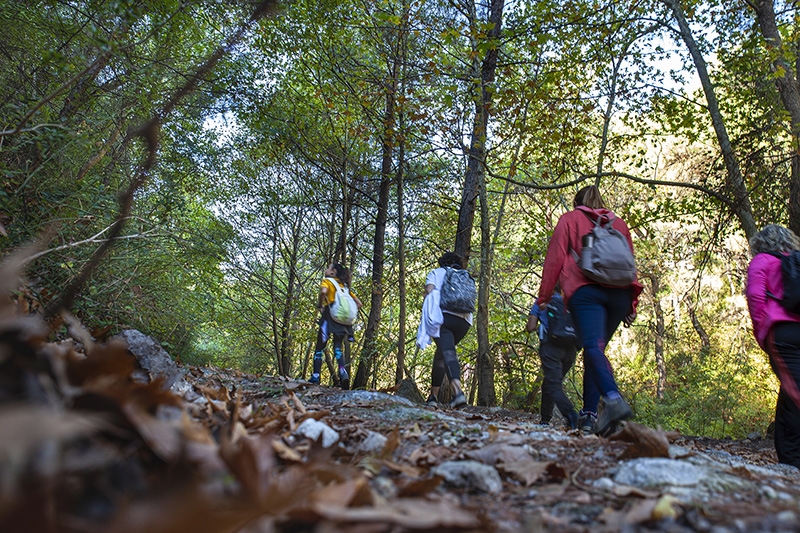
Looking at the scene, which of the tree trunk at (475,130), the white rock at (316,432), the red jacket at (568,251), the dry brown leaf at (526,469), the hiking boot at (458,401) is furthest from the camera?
the tree trunk at (475,130)

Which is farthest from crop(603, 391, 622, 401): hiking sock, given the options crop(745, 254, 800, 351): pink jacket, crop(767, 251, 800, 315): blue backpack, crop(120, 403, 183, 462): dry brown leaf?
crop(120, 403, 183, 462): dry brown leaf

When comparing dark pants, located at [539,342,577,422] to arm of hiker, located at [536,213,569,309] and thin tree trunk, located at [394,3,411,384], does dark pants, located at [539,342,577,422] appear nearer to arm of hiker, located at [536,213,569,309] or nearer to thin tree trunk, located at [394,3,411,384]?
arm of hiker, located at [536,213,569,309]

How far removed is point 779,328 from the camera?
13.1 ft

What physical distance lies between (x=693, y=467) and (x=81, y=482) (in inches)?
86.4

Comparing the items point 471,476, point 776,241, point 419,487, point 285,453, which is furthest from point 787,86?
point 285,453

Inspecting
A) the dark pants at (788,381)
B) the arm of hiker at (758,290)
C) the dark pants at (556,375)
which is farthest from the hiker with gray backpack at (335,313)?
the dark pants at (788,381)

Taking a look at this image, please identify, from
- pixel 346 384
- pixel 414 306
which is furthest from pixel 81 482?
pixel 414 306

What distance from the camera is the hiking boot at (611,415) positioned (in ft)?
11.9

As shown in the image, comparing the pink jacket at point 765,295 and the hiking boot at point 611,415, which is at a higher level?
the pink jacket at point 765,295

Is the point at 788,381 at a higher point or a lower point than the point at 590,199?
lower

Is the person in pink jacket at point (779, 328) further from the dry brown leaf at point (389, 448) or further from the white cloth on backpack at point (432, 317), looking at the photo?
the white cloth on backpack at point (432, 317)

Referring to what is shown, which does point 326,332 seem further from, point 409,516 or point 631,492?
point 409,516

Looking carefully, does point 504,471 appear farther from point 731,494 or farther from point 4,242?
point 4,242

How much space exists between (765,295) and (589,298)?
4.54ft
